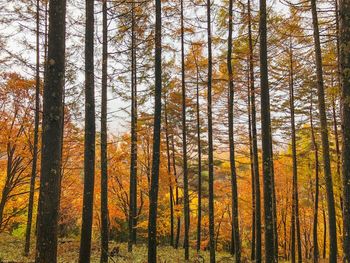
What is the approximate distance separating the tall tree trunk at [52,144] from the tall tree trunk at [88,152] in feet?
12.5

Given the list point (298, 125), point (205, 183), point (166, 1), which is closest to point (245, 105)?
point (298, 125)

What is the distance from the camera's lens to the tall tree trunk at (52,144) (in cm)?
423

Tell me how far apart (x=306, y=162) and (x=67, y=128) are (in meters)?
15.2

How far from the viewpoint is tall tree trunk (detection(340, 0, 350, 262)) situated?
4520 mm

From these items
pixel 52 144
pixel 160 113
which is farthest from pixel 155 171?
pixel 52 144

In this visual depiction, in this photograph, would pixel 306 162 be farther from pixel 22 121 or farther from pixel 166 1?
pixel 22 121

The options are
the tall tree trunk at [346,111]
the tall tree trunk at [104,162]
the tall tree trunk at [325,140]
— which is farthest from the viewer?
the tall tree trunk at [104,162]

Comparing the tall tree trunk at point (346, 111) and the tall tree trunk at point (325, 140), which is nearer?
the tall tree trunk at point (346, 111)

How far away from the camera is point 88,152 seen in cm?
820

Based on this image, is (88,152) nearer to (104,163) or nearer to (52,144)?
(104,163)

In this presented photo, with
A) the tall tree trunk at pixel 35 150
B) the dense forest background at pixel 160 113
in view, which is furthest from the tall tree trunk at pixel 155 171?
the tall tree trunk at pixel 35 150

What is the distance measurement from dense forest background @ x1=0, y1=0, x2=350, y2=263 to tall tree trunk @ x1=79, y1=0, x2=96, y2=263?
0.03 m

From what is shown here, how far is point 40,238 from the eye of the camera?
4234 mm

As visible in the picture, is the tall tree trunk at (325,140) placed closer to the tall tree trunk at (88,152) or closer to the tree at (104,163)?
the tree at (104,163)
